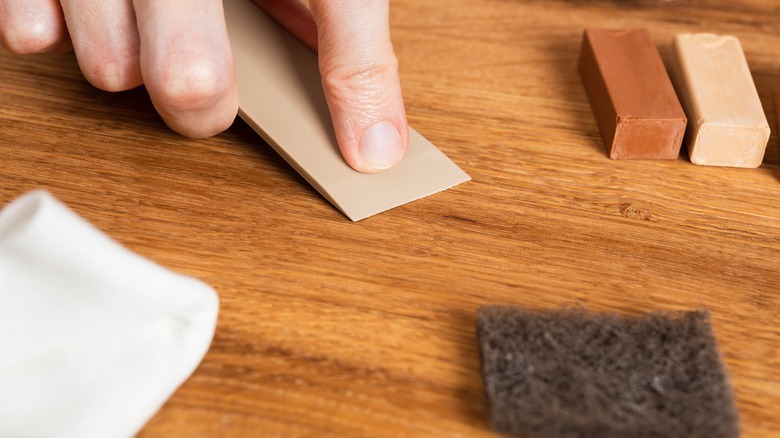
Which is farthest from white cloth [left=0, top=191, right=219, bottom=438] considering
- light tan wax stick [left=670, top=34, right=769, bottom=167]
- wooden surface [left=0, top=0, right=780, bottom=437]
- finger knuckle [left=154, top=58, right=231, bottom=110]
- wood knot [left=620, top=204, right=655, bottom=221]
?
light tan wax stick [left=670, top=34, right=769, bottom=167]

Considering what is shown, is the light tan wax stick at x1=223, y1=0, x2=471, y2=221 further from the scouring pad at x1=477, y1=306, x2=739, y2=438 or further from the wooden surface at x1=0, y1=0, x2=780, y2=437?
the scouring pad at x1=477, y1=306, x2=739, y2=438

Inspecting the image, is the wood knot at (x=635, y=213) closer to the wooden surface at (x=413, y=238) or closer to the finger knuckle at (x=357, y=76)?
the wooden surface at (x=413, y=238)

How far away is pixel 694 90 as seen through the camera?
1.00 meters

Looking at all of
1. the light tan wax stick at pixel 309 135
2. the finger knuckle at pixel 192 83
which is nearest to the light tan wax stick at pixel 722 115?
the light tan wax stick at pixel 309 135

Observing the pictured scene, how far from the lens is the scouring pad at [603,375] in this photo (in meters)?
0.65

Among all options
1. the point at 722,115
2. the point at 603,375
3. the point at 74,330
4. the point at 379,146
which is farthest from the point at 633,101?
the point at 74,330

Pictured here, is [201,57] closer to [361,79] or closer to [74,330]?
[361,79]

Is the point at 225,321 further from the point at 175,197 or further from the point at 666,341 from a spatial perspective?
the point at 666,341

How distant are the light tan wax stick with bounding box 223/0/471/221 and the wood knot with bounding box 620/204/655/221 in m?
0.18

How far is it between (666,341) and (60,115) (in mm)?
723

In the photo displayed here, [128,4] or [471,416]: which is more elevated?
[128,4]

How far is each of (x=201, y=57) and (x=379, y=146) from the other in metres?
0.21

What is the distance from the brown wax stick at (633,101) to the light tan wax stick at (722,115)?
24mm

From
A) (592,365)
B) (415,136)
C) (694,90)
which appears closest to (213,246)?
(415,136)
